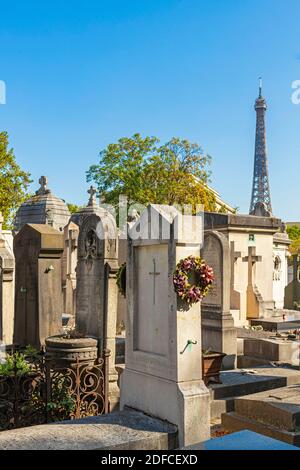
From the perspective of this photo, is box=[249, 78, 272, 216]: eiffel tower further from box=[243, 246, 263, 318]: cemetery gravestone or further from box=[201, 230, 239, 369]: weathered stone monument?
box=[201, 230, 239, 369]: weathered stone monument

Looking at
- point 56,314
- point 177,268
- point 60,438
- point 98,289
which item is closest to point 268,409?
point 177,268

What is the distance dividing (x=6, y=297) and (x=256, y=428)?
6632mm

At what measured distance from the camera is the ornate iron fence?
6.56 m

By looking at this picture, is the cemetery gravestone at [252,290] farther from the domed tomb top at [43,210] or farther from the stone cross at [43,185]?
the stone cross at [43,185]

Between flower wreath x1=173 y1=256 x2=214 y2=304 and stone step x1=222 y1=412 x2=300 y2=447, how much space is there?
2.07 m

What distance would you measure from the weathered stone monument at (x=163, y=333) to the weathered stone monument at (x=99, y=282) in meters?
2.32

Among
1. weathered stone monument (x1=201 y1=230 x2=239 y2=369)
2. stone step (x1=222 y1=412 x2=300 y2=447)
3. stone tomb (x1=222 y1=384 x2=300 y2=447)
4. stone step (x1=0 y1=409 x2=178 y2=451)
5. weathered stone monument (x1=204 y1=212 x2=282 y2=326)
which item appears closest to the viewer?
stone step (x1=0 y1=409 x2=178 y2=451)

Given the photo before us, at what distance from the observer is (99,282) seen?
904cm

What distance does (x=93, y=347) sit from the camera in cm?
827

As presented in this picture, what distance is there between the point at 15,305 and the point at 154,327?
5537mm

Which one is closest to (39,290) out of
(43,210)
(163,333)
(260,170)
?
(163,333)

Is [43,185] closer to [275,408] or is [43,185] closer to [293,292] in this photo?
[293,292]

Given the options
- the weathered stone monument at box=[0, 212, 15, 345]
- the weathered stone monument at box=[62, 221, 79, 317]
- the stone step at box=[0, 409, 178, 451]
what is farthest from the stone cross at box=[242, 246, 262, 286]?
the stone step at box=[0, 409, 178, 451]
